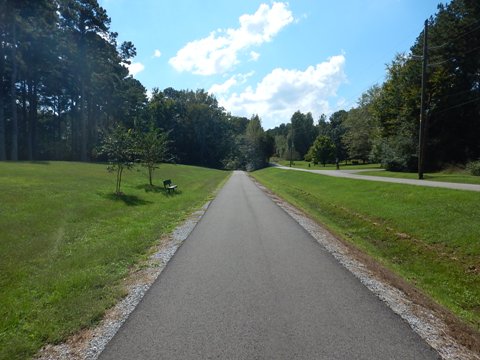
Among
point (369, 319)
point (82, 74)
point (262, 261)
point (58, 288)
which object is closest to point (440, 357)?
point (369, 319)

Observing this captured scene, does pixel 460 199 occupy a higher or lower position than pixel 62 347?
higher

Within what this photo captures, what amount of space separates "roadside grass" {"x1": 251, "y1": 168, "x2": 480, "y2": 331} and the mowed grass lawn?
238 inches

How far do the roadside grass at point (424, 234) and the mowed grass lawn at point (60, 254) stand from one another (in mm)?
6039

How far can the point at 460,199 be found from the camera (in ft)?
43.5

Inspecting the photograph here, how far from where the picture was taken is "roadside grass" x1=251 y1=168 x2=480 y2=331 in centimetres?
785

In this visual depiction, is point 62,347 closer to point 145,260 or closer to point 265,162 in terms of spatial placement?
→ point 145,260

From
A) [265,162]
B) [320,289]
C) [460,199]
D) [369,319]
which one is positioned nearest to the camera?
[369,319]

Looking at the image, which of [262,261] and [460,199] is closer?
[262,261]

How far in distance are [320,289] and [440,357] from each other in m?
2.25

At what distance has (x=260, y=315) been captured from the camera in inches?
197

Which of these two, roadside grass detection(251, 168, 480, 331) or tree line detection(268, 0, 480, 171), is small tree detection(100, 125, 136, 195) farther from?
tree line detection(268, 0, 480, 171)

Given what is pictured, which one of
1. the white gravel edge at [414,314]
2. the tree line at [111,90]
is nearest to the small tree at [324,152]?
the tree line at [111,90]

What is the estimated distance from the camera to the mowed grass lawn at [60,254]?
487 centimetres

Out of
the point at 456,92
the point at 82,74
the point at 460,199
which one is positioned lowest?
the point at 460,199
